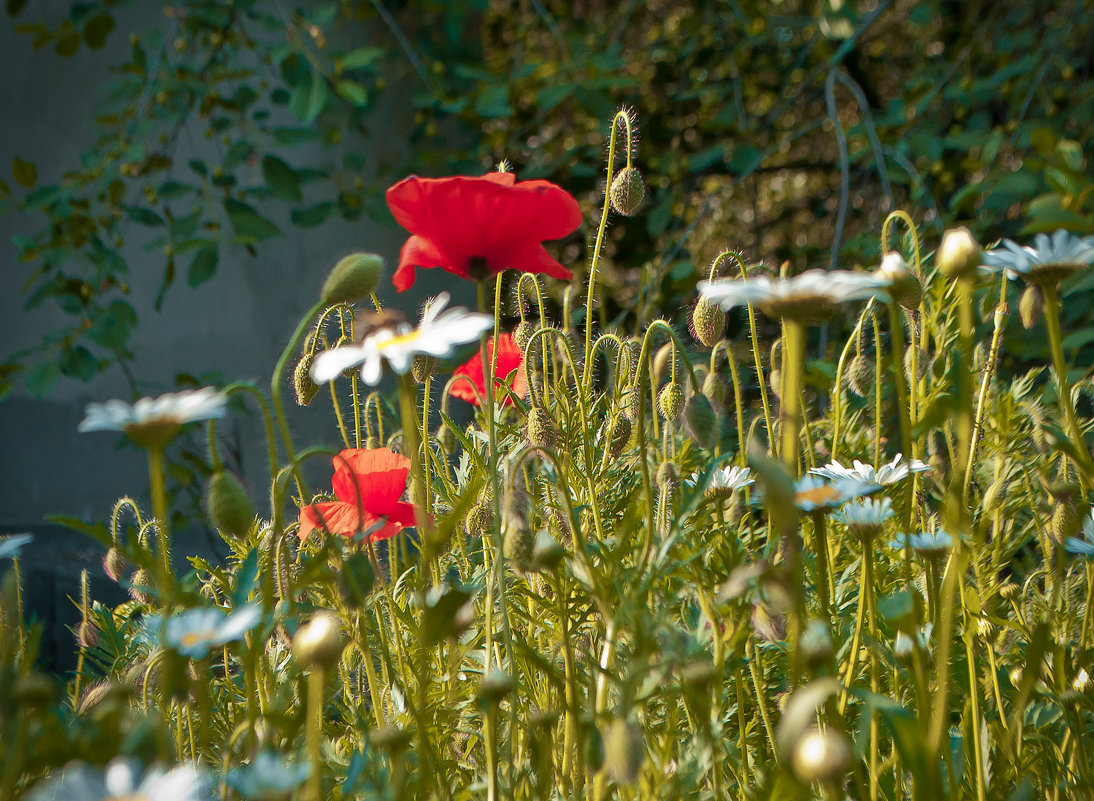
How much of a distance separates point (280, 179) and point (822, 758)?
1.92 meters

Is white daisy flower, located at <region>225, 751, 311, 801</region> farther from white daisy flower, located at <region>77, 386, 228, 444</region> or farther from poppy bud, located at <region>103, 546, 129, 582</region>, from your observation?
poppy bud, located at <region>103, 546, 129, 582</region>

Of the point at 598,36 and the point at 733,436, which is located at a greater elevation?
the point at 598,36

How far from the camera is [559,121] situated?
295 cm

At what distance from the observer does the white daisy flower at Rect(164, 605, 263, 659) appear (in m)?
0.45

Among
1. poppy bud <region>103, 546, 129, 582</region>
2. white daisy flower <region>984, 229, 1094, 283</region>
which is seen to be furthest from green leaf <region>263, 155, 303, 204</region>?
white daisy flower <region>984, 229, 1094, 283</region>

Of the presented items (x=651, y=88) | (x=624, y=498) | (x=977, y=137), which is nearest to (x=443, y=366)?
(x=624, y=498)

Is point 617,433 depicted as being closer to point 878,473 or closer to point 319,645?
point 878,473

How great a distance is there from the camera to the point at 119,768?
Answer: 39 cm

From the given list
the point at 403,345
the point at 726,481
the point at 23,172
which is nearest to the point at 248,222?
the point at 23,172

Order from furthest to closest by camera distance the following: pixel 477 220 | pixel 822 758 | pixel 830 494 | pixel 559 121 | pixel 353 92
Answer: pixel 559 121
pixel 353 92
pixel 477 220
pixel 830 494
pixel 822 758

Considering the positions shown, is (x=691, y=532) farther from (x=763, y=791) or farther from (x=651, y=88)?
(x=651, y=88)

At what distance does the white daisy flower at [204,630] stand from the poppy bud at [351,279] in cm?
20

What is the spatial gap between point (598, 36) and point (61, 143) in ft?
5.40

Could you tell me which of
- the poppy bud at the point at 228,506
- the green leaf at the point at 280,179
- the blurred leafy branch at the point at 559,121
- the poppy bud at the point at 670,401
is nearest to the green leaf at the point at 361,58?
the blurred leafy branch at the point at 559,121
